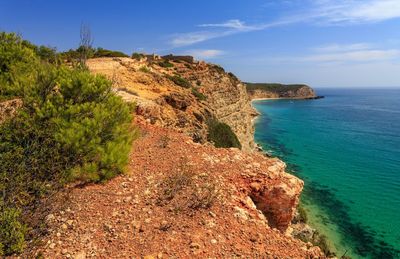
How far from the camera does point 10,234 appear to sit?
6.52m

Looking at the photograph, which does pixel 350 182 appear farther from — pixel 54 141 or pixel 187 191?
pixel 54 141

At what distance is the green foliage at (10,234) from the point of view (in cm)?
641

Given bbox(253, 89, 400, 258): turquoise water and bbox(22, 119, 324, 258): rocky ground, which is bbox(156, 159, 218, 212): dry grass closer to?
bbox(22, 119, 324, 258): rocky ground

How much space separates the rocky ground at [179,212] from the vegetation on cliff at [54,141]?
1.69ft

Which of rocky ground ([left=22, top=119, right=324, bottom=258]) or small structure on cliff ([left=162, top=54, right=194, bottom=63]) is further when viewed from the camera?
small structure on cliff ([left=162, top=54, right=194, bottom=63])

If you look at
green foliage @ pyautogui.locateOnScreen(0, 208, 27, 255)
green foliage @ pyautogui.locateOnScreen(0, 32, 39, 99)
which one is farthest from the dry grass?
green foliage @ pyautogui.locateOnScreen(0, 32, 39, 99)

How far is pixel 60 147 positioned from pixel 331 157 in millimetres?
47355

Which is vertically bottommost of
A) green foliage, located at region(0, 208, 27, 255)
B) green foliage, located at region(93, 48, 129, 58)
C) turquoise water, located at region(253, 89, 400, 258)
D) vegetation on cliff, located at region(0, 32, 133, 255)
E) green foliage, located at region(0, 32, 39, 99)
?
turquoise water, located at region(253, 89, 400, 258)

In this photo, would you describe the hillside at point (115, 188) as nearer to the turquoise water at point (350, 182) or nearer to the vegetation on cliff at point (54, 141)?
the vegetation on cliff at point (54, 141)

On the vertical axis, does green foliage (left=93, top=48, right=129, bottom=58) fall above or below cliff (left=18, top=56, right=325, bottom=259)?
above

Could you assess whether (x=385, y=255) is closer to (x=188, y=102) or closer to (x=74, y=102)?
(x=188, y=102)

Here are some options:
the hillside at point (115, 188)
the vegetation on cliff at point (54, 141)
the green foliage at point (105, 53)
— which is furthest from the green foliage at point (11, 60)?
the green foliage at point (105, 53)

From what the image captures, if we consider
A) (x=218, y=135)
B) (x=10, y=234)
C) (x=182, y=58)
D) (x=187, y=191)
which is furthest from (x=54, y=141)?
(x=182, y=58)

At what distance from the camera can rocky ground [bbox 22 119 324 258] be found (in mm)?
7094
